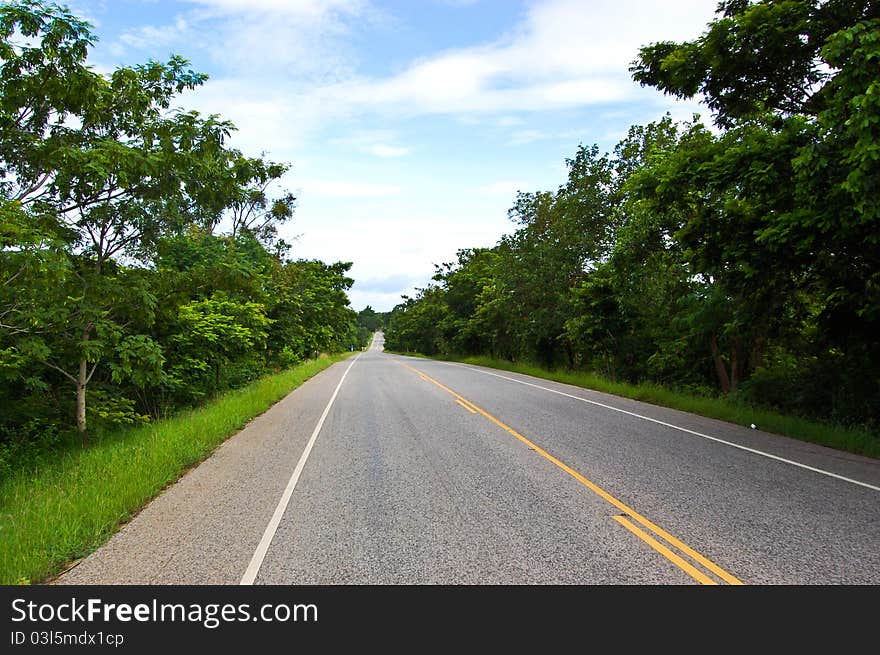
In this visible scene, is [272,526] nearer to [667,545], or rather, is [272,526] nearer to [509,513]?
[509,513]

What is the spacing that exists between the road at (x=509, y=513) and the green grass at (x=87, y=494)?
0.77 ft

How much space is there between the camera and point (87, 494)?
18.1 ft

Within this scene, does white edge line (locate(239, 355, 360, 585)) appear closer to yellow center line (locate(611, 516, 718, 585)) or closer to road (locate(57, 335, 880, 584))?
road (locate(57, 335, 880, 584))

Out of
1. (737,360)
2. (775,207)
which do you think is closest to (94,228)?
(775,207)

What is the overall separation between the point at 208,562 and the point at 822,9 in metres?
10.2

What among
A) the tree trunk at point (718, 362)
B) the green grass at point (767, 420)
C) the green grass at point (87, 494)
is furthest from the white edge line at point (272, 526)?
the tree trunk at point (718, 362)

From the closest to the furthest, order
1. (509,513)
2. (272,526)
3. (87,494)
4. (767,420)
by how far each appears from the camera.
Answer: (272,526), (509,513), (87,494), (767,420)

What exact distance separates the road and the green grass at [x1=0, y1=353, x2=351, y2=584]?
235mm

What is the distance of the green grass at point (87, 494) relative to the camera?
4090mm

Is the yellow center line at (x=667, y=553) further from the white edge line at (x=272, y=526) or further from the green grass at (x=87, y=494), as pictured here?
the green grass at (x=87, y=494)

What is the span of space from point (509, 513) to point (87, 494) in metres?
4.39
